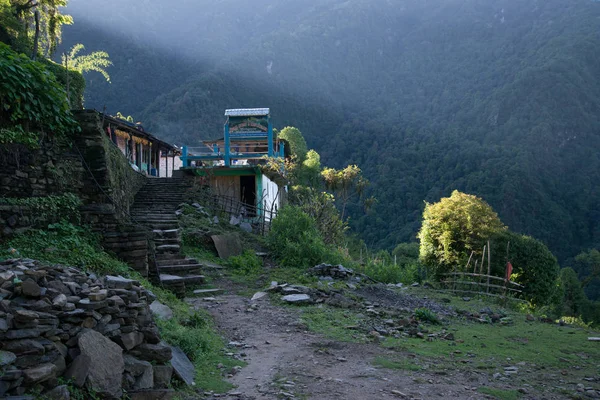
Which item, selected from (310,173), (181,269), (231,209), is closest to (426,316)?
(181,269)

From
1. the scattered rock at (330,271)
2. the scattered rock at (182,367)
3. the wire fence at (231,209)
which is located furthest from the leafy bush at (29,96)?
the wire fence at (231,209)

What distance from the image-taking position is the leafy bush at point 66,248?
6828mm

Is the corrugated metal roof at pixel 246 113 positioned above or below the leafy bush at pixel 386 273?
above

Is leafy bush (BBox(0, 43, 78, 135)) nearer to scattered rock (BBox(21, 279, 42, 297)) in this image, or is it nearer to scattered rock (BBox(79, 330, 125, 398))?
scattered rock (BBox(21, 279, 42, 297))

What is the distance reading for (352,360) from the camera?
21.2 ft

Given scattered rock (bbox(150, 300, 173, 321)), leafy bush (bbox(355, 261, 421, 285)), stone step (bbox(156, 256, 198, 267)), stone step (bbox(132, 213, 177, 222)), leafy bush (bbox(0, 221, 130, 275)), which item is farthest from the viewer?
leafy bush (bbox(355, 261, 421, 285))

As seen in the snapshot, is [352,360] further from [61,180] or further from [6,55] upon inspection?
[6,55]

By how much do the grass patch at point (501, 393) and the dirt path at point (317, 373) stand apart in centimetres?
13

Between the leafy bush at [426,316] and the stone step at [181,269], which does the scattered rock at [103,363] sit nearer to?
the stone step at [181,269]

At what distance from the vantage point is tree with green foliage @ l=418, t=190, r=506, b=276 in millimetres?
18797

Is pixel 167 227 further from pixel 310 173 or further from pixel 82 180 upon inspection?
pixel 310 173

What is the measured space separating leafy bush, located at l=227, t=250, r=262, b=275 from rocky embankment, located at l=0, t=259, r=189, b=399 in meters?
8.07

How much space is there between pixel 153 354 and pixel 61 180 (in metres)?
4.69

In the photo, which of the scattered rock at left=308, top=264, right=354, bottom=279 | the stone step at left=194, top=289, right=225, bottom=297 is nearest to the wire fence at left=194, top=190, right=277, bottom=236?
the scattered rock at left=308, top=264, right=354, bottom=279
